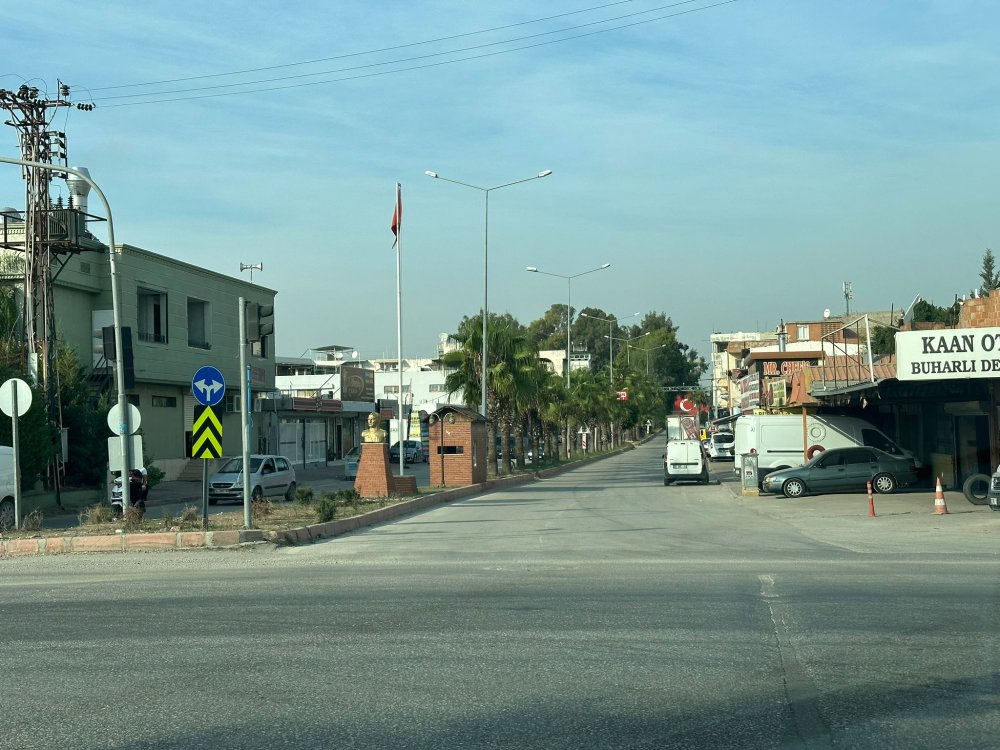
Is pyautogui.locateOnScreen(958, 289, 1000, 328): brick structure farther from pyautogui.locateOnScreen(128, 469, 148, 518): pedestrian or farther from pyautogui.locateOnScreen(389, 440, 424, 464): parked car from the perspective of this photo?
pyautogui.locateOnScreen(389, 440, 424, 464): parked car

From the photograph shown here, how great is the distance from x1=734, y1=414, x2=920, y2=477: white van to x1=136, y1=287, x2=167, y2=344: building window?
2448 cm

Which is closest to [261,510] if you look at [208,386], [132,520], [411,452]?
[132,520]

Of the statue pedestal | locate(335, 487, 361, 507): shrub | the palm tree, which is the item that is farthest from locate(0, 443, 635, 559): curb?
the palm tree

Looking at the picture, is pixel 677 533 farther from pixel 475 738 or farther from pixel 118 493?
pixel 475 738

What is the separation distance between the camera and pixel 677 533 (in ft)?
64.7

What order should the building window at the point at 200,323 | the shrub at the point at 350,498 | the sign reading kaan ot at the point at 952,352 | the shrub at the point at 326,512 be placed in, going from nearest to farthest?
the shrub at the point at 326,512 < the sign reading kaan ot at the point at 952,352 < the shrub at the point at 350,498 < the building window at the point at 200,323

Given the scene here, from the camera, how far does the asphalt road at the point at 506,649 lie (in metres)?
6.25

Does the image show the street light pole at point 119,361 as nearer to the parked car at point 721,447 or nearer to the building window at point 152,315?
the building window at point 152,315

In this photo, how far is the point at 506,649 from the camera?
8.43 meters

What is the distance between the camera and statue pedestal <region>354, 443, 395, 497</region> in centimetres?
2930

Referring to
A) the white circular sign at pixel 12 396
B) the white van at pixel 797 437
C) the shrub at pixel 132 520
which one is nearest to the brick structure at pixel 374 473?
the shrub at pixel 132 520

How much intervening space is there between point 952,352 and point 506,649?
16537mm

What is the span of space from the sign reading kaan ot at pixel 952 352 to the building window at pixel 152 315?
1239 inches

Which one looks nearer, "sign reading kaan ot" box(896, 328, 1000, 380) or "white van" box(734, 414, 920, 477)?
"sign reading kaan ot" box(896, 328, 1000, 380)
